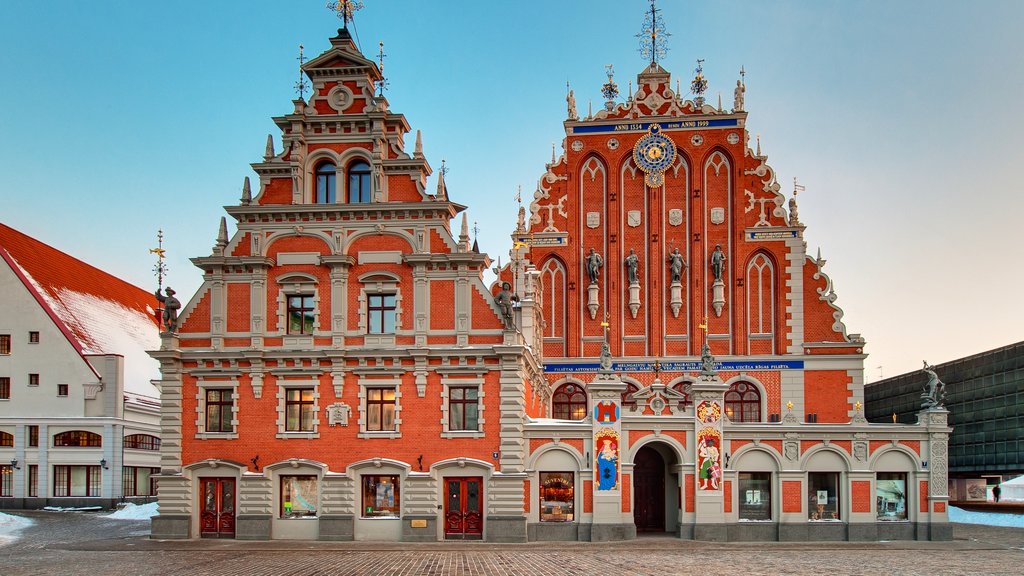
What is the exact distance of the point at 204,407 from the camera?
3634 centimetres

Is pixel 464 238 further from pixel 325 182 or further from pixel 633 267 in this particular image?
pixel 633 267

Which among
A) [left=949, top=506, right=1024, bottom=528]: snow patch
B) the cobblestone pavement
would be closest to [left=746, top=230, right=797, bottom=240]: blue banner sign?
the cobblestone pavement

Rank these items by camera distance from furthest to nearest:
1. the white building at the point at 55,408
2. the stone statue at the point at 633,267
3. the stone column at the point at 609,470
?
the white building at the point at 55,408, the stone statue at the point at 633,267, the stone column at the point at 609,470

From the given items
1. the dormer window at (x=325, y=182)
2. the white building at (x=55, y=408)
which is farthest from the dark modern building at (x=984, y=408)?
the white building at (x=55, y=408)

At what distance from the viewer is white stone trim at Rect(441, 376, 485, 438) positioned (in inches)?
1384

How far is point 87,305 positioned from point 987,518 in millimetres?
53291

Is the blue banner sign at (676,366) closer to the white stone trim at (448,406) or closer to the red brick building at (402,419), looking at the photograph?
the red brick building at (402,419)

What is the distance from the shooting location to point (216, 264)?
36656 mm

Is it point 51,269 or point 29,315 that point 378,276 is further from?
point 51,269

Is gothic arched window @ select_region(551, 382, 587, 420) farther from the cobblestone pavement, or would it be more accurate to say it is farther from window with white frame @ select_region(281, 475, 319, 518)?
window with white frame @ select_region(281, 475, 319, 518)

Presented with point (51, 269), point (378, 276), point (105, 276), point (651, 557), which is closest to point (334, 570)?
point (651, 557)

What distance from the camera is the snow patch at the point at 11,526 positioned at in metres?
37.2

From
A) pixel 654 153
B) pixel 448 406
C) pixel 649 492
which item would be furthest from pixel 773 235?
pixel 448 406

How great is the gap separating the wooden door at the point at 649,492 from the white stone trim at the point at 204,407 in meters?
15.3
